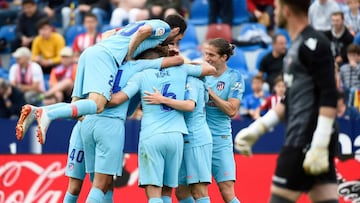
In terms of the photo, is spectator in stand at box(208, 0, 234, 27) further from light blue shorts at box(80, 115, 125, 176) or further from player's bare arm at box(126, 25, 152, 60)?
light blue shorts at box(80, 115, 125, 176)

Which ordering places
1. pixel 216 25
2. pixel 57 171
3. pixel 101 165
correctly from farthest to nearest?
pixel 216 25 < pixel 57 171 < pixel 101 165

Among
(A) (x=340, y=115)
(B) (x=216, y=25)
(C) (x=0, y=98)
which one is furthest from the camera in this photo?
(B) (x=216, y=25)

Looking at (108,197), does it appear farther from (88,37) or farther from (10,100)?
(88,37)

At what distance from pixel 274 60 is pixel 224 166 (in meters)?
6.36

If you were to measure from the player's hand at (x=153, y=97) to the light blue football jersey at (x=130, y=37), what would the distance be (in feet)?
1.54

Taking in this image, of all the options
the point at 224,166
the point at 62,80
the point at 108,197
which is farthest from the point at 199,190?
the point at 62,80

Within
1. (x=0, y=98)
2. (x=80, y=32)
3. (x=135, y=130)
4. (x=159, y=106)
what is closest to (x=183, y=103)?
(x=159, y=106)

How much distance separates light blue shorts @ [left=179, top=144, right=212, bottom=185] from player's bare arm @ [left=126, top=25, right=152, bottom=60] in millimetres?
1232

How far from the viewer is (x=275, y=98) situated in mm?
15469

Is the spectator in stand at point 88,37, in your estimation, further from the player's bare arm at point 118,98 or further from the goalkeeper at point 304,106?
the goalkeeper at point 304,106

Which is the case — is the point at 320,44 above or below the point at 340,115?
above

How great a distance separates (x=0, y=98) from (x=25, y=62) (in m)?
1.10

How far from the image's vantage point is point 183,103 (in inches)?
402

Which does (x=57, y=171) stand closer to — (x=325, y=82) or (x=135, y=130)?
(x=135, y=130)
